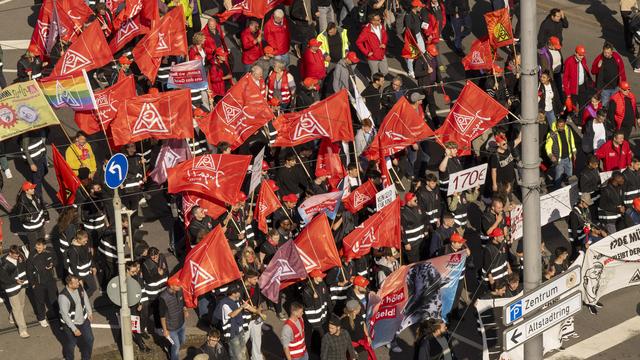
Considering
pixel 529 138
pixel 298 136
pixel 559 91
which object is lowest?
pixel 559 91

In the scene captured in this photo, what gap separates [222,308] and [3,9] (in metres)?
15.8

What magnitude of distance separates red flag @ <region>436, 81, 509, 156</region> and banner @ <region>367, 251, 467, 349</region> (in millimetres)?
3269

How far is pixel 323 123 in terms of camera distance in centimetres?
2689

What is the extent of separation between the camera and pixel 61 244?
1019 inches

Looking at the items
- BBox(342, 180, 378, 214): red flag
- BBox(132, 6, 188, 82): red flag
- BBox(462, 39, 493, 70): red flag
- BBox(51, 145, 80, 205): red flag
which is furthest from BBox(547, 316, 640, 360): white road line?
BBox(132, 6, 188, 82): red flag

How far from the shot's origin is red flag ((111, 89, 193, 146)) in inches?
1054

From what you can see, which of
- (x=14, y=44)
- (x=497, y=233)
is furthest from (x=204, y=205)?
(x=14, y=44)

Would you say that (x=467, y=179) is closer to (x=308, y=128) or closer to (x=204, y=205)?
(x=308, y=128)

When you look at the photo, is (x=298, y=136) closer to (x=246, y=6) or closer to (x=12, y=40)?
(x=246, y=6)

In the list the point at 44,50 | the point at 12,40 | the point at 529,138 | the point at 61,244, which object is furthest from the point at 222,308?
the point at 12,40

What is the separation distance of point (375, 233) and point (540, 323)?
246 inches

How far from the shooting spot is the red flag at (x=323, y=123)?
26875mm

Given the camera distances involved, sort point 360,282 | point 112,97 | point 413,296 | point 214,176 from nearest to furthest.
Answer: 1. point 360,282
2. point 413,296
3. point 214,176
4. point 112,97

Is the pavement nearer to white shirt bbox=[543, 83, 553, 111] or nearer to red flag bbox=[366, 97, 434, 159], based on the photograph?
red flag bbox=[366, 97, 434, 159]
